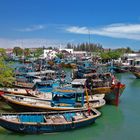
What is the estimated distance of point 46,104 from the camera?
74.8ft

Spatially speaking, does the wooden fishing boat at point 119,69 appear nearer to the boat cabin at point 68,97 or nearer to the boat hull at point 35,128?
the boat cabin at point 68,97

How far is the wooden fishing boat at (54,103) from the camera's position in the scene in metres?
21.9

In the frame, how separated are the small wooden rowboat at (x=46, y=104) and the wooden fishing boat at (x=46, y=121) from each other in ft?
5.41

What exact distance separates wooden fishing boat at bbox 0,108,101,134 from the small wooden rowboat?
1650 mm

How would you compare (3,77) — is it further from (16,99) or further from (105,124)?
(105,124)

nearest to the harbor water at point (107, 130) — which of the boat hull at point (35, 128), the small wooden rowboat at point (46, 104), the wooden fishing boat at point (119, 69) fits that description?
the boat hull at point (35, 128)

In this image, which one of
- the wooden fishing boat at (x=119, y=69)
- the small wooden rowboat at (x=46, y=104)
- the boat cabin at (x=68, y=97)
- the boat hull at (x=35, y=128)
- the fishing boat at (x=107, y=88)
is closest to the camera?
the boat hull at (x=35, y=128)

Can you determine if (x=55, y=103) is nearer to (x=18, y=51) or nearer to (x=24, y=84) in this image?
(x=24, y=84)

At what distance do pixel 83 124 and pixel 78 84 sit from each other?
34.2 ft

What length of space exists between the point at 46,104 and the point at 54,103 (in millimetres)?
681

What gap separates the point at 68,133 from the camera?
1856 cm

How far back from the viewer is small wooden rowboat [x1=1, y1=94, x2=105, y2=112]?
2189 cm

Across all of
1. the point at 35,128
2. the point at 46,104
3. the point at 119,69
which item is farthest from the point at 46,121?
the point at 119,69

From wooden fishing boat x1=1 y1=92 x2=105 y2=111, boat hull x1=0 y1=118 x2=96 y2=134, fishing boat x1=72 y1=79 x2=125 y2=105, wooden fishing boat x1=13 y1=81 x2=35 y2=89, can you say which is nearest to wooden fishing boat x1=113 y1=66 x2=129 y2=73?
wooden fishing boat x1=13 y1=81 x2=35 y2=89
